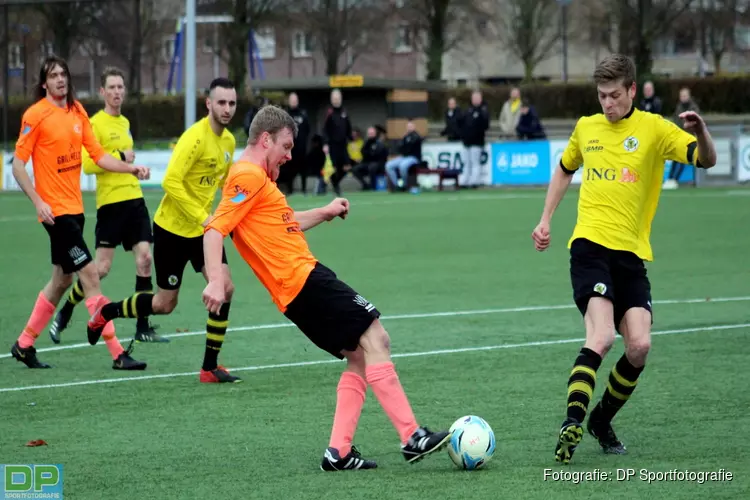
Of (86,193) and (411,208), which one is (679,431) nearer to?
(411,208)

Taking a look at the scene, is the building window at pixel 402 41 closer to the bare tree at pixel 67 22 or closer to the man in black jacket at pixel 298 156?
the bare tree at pixel 67 22

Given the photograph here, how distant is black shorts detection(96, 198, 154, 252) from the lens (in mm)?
11328

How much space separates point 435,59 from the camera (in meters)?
59.6

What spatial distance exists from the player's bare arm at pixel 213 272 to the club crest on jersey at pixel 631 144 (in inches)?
86.5

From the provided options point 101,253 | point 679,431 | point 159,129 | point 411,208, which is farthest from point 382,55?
point 679,431

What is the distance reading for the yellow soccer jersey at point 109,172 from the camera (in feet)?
37.1

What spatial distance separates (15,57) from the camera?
128 ft

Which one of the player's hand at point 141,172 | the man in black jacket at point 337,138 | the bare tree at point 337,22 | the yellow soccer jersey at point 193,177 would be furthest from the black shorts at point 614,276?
the bare tree at point 337,22

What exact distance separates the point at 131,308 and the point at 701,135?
4631 millimetres

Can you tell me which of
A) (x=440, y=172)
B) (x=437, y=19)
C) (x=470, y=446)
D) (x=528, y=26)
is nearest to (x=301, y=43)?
(x=528, y=26)

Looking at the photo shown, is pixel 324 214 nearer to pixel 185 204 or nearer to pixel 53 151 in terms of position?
pixel 185 204

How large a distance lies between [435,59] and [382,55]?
13.9 meters

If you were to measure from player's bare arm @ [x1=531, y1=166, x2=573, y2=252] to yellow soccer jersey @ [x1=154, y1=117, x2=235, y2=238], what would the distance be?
3087mm

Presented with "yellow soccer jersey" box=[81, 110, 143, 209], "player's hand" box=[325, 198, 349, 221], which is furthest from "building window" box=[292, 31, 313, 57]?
"player's hand" box=[325, 198, 349, 221]
